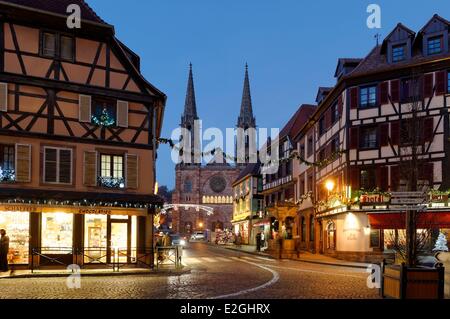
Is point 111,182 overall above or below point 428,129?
below

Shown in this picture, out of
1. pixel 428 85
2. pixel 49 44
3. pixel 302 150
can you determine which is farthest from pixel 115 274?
pixel 302 150

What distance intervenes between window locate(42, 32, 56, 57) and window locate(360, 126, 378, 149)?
17.9 m

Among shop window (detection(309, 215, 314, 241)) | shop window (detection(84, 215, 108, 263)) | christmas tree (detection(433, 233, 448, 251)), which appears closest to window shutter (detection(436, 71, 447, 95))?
christmas tree (detection(433, 233, 448, 251))

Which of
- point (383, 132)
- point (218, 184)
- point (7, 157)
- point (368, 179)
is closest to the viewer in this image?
point (7, 157)

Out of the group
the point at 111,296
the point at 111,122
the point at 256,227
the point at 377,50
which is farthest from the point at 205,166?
the point at 111,296

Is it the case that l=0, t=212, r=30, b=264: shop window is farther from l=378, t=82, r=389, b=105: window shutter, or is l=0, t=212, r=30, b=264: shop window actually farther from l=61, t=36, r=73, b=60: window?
l=378, t=82, r=389, b=105: window shutter

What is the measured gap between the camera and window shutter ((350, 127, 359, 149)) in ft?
114

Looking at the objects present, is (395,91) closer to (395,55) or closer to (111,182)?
(395,55)

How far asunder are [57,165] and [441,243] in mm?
19122

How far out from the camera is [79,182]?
2652 cm

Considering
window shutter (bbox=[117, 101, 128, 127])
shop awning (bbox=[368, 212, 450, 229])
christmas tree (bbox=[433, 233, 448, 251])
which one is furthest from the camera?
shop awning (bbox=[368, 212, 450, 229])

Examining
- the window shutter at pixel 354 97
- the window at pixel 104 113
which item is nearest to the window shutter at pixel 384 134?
the window shutter at pixel 354 97

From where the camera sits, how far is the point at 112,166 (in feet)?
90.4
